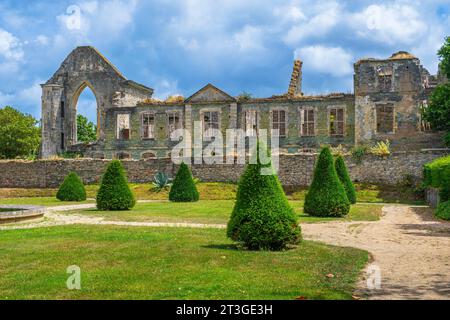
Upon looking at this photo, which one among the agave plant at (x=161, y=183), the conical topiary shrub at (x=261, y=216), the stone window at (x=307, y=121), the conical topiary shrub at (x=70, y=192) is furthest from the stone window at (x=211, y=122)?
the conical topiary shrub at (x=261, y=216)

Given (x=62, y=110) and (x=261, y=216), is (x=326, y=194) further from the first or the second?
(x=62, y=110)

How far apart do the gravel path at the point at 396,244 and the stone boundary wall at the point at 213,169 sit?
372 inches

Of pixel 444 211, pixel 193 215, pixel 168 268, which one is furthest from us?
pixel 193 215

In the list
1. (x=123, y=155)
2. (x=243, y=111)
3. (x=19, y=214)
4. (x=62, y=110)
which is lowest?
(x=19, y=214)

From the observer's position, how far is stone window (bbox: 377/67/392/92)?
3538 centimetres

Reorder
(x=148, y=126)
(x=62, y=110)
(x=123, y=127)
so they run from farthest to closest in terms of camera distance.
Result: (x=62, y=110), (x=123, y=127), (x=148, y=126)

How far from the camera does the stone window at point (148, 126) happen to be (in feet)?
133

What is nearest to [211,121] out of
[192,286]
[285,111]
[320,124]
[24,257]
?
[285,111]

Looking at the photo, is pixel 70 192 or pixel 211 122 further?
pixel 211 122

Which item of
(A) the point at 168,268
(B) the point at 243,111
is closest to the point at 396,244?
(A) the point at 168,268

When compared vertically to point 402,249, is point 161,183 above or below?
above

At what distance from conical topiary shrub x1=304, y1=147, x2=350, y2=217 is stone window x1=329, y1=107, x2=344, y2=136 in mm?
18859

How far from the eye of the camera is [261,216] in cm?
988

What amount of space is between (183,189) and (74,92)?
23200 mm
